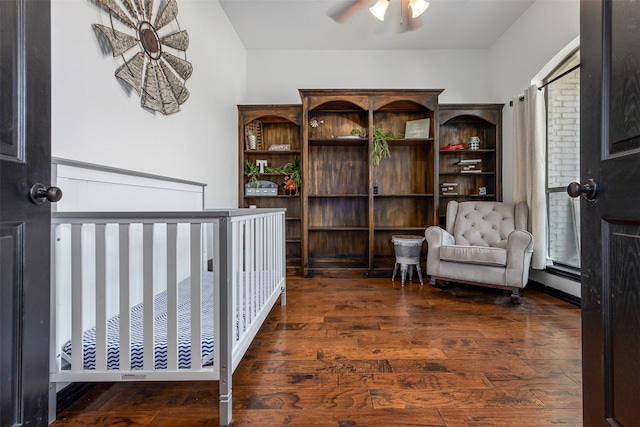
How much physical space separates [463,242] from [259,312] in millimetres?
2406

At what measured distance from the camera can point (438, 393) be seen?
1.32 metres

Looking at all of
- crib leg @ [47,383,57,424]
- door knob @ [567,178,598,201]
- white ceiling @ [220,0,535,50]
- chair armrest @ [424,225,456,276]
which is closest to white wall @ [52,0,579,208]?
white ceiling @ [220,0,535,50]

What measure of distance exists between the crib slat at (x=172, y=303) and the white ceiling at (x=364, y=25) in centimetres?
263

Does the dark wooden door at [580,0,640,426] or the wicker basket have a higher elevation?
the wicker basket

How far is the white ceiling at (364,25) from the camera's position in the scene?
302cm

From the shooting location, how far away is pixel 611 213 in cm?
76

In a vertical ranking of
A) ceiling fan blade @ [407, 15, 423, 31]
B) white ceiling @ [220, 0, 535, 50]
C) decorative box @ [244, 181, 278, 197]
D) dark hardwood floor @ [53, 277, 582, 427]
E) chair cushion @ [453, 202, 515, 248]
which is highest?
white ceiling @ [220, 0, 535, 50]

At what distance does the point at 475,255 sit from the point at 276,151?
2.43 m

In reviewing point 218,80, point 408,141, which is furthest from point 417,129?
point 218,80

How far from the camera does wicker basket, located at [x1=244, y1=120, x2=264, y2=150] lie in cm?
371

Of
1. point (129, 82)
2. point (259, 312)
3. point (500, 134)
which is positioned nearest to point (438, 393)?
point (259, 312)

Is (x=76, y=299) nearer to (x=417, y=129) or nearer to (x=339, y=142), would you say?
(x=339, y=142)

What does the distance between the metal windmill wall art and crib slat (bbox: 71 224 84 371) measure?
0.87 m

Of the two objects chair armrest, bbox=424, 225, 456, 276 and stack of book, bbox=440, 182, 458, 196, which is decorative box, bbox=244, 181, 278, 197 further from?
stack of book, bbox=440, 182, 458, 196
